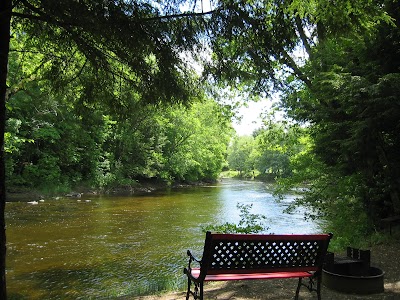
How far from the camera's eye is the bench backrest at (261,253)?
3.84m

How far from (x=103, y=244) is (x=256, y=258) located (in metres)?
7.28

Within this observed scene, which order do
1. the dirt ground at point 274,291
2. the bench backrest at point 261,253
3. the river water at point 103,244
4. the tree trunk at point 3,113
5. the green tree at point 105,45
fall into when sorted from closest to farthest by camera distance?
1. the tree trunk at point 3,113
2. the green tree at point 105,45
3. the bench backrest at point 261,253
4. the dirt ground at point 274,291
5. the river water at point 103,244

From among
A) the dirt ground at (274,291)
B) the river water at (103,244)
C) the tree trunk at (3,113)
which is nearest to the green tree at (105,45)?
the tree trunk at (3,113)

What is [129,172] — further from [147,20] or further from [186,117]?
[147,20]

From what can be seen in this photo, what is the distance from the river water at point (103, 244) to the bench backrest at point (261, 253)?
110 inches

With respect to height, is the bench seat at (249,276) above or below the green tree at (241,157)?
below

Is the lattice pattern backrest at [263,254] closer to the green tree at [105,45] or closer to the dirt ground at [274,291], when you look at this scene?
the dirt ground at [274,291]

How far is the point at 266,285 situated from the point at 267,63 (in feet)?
11.2

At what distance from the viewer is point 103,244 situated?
34.2 feet

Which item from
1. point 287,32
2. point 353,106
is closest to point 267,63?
point 287,32

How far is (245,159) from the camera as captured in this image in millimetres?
84688

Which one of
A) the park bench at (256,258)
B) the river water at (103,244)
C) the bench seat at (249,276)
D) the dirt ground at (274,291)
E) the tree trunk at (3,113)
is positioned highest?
the tree trunk at (3,113)

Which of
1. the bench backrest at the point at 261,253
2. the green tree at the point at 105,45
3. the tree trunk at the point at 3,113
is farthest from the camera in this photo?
the bench backrest at the point at 261,253

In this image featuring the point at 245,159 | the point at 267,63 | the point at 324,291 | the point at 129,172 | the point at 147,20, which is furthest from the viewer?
the point at 245,159
